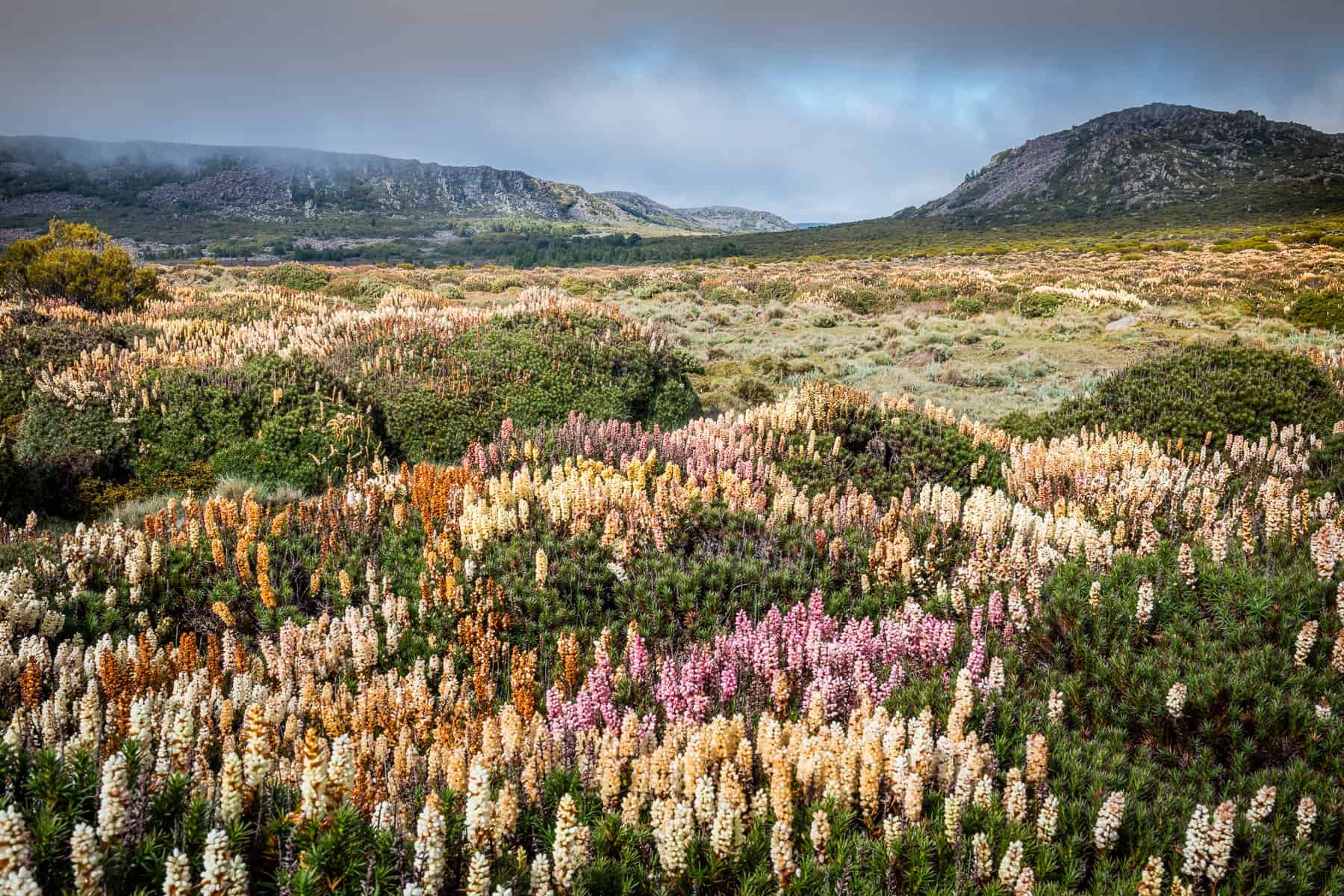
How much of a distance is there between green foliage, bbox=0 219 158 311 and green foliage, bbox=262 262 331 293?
9.41 metres

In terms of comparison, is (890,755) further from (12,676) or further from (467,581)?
(12,676)

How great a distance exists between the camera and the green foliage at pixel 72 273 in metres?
18.2

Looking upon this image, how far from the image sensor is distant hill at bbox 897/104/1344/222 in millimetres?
113562

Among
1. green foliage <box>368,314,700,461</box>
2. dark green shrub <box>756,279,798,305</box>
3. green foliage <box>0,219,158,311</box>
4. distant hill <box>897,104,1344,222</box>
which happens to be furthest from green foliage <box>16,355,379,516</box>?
distant hill <box>897,104,1344,222</box>

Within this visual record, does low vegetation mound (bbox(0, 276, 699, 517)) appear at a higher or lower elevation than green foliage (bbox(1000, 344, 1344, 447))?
lower

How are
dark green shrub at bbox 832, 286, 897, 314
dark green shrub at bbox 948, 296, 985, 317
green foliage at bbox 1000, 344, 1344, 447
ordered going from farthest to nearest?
dark green shrub at bbox 832, 286, 897, 314, dark green shrub at bbox 948, 296, 985, 317, green foliage at bbox 1000, 344, 1344, 447

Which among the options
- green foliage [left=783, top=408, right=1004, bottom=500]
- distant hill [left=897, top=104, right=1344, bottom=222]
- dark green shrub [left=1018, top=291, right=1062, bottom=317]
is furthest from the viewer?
distant hill [left=897, top=104, right=1344, bottom=222]

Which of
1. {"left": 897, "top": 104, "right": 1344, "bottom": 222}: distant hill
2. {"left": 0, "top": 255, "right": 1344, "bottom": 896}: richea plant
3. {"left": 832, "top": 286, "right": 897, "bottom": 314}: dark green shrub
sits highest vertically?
{"left": 897, "top": 104, "right": 1344, "bottom": 222}: distant hill

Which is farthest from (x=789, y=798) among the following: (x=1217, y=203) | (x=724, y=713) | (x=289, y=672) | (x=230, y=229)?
(x=230, y=229)

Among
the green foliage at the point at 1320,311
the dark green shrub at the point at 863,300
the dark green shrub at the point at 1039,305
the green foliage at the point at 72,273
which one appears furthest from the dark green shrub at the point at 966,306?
the green foliage at the point at 72,273

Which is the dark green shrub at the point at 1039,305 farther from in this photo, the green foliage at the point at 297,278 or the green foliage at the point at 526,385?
the green foliage at the point at 297,278

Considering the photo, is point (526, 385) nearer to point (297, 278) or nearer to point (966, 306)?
point (966, 306)

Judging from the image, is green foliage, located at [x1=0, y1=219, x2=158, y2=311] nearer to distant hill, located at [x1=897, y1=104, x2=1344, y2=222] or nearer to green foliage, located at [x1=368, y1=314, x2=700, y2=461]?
green foliage, located at [x1=368, y1=314, x2=700, y2=461]

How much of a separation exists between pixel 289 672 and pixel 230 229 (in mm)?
154712
